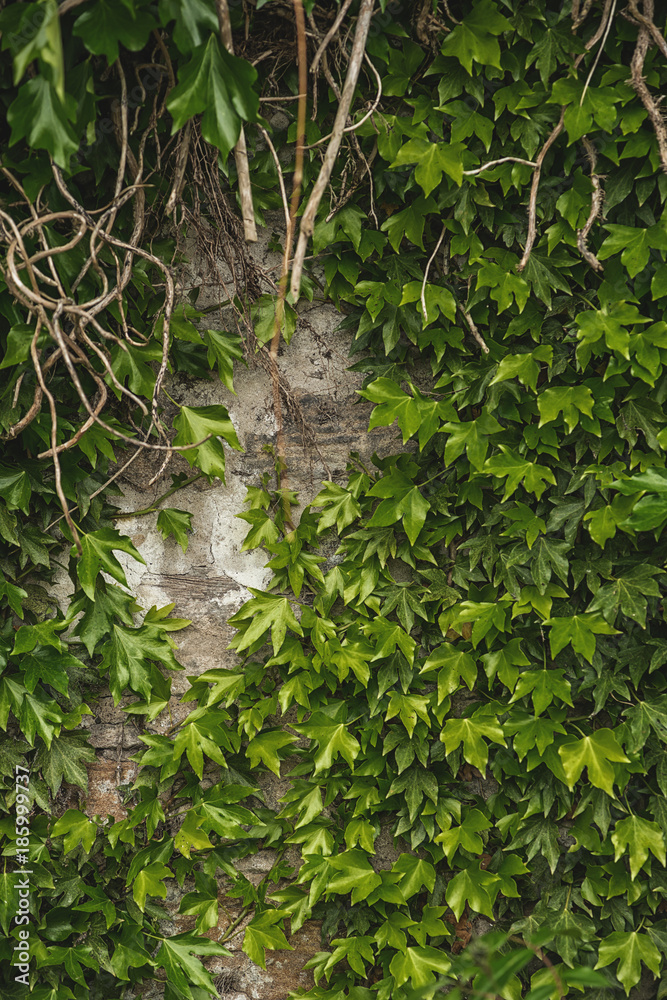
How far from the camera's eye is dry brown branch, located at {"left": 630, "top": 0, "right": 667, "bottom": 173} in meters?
1.53

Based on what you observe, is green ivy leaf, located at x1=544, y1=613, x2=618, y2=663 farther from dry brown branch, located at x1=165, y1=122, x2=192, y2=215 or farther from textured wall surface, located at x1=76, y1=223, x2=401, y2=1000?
dry brown branch, located at x1=165, y1=122, x2=192, y2=215

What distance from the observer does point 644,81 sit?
1.55m

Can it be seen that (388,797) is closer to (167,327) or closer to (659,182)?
(167,327)

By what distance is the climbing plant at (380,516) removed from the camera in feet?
5.34

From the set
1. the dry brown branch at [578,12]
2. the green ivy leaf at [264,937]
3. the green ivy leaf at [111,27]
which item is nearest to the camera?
the green ivy leaf at [111,27]

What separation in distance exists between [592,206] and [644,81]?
294mm

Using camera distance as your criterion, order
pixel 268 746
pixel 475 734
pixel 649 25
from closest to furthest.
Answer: pixel 649 25
pixel 475 734
pixel 268 746

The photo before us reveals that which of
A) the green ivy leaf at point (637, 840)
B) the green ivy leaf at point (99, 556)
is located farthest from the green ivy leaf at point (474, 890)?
the green ivy leaf at point (99, 556)

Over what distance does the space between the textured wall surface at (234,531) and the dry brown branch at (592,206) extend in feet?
2.21

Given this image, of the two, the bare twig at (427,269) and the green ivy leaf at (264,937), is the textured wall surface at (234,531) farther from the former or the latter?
the bare twig at (427,269)

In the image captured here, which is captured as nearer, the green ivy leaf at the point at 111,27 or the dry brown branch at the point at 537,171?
the green ivy leaf at the point at 111,27

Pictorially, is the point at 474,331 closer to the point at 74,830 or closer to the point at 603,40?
the point at 603,40

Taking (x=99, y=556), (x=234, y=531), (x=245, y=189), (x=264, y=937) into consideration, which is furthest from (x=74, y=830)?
(x=245, y=189)

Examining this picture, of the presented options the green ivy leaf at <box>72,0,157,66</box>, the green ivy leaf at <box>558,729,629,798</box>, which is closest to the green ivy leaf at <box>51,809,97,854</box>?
the green ivy leaf at <box>558,729,629,798</box>
